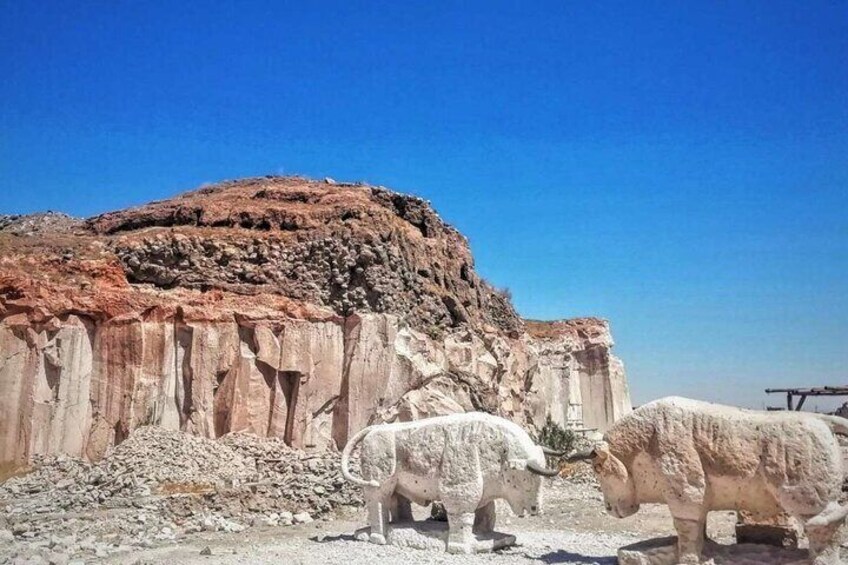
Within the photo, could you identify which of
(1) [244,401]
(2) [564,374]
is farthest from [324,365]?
(2) [564,374]

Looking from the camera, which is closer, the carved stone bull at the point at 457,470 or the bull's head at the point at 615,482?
the bull's head at the point at 615,482

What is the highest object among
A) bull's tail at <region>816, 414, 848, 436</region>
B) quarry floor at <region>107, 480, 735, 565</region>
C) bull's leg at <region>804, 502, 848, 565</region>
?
bull's tail at <region>816, 414, 848, 436</region>

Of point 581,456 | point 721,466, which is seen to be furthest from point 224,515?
point 721,466

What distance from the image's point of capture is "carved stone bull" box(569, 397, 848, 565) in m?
9.79

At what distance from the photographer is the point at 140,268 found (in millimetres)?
23719

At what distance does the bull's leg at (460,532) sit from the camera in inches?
501

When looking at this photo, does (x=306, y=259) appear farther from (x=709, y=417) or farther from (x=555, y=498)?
(x=709, y=417)

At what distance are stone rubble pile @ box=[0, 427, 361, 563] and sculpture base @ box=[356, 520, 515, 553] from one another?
13.7 ft

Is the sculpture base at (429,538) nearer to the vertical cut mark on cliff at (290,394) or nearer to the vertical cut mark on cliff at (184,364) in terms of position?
the vertical cut mark on cliff at (290,394)

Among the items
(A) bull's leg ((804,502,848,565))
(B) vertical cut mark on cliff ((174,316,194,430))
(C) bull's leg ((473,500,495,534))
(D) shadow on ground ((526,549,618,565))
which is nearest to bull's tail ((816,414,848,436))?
(A) bull's leg ((804,502,848,565))

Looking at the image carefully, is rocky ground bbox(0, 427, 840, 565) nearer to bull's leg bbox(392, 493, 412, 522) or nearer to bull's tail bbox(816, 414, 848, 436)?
bull's leg bbox(392, 493, 412, 522)

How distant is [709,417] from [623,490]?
180cm

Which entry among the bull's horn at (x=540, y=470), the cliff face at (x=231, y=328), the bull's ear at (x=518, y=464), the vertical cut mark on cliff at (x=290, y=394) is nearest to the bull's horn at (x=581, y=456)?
the bull's horn at (x=540, y=470)

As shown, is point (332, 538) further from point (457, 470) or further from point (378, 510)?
point (457, 470)
